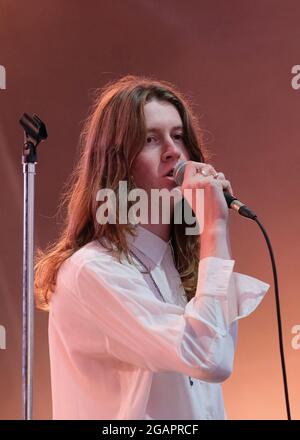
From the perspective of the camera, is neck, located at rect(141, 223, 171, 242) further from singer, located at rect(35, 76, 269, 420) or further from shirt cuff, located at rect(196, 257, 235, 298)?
shirt cuff, located at rect(196, 257, 235, 298)

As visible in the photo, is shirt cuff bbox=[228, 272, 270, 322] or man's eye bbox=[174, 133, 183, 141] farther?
man's eye bbox=[174, 133, 183, 141]

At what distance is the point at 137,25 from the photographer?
2133 mm

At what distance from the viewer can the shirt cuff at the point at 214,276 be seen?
1.06 m

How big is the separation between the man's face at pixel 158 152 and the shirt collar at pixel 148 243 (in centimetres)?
8

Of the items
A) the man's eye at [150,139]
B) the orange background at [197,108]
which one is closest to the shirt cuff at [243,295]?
the man's eye at [150,139]

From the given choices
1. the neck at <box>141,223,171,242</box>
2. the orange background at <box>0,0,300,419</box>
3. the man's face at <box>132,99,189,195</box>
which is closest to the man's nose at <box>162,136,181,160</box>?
the man's face at <box>132,99,189,195</box>

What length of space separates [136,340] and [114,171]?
1.05ft

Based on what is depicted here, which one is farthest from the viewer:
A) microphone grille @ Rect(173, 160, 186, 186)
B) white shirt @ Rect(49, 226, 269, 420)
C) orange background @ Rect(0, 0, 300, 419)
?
orange background @ Rect(0, 0, 300, 419)

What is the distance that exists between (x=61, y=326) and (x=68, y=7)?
50.7 inches

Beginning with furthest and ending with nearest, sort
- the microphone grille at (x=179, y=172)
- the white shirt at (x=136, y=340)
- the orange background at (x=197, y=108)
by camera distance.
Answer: the orange background at (x=197, y=108) < the microphone grille at (x=179, y=172) < the white shirt at (x=136, y=340)

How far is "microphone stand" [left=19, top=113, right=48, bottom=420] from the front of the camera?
3.82 feet

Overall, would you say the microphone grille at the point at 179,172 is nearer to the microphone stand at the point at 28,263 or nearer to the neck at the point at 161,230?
the neck at the point at 161,230

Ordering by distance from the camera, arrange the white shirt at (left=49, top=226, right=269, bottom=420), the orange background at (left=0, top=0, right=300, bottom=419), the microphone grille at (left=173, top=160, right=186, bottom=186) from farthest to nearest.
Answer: the orange background at (left=0, top=0, right=300, bottom=419) → the microphone grille at (left=173, top=160, right=186, bottom=186) → the white shirt at (left=49, top=226, right=269, bottom=420)
